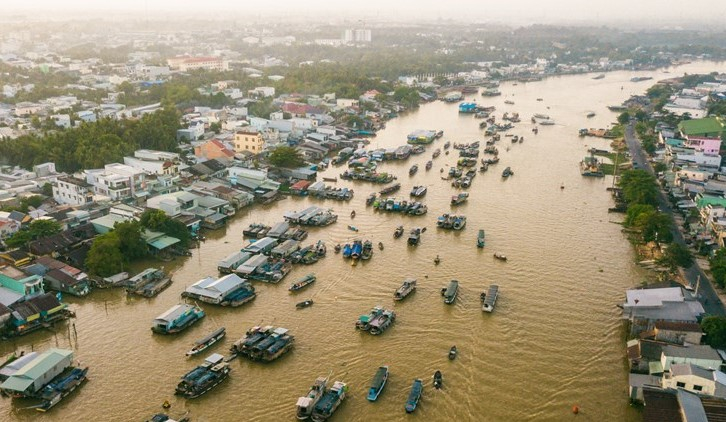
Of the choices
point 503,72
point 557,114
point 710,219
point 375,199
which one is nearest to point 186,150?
point 375,199

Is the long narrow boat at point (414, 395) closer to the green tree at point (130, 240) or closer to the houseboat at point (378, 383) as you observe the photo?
the houseboat at point (378, 383)

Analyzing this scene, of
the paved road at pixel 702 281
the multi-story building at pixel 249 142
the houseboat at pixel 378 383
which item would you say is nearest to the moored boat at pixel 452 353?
the houseboat at pixel 378 383

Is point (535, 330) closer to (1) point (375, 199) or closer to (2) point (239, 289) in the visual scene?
(2) point (239, 289)

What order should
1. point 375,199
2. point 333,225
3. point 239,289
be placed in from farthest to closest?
point 375,199
point 333,225
point 239,289

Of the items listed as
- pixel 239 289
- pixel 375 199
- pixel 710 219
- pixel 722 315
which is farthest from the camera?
pixel 375 199

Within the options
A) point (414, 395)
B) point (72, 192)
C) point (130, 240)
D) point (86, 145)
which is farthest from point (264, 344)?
point (86, 145)

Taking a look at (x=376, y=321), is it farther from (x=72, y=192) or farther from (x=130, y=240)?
(x=72, y=192)

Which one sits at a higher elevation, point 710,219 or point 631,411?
point 710,219
